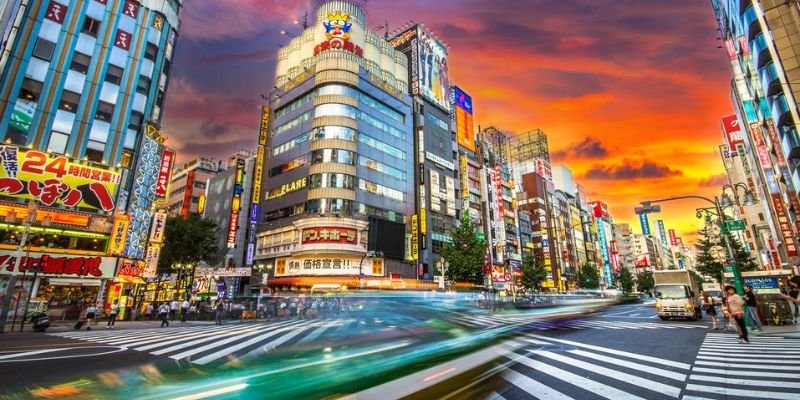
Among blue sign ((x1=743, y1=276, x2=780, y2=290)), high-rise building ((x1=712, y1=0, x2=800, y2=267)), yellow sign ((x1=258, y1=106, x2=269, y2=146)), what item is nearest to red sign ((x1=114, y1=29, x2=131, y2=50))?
yellow sign ((x1=258, y1=106, x2=269, y2=146))

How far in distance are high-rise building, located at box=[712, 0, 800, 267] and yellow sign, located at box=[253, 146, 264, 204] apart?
47.6 meters

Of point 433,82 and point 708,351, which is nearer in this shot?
point 708,351

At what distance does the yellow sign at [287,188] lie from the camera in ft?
131

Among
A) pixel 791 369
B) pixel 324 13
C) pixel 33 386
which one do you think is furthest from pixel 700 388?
pixel 324 13

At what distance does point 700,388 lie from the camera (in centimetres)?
565

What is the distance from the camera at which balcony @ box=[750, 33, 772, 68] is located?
942 inches

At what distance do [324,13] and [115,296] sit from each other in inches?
1549

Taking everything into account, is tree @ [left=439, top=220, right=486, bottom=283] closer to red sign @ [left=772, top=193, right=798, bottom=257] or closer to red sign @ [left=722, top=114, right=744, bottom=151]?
red sign @ [left=772, top=193, right=798, bottom=257]

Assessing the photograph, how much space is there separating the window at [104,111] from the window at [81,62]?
9.41 ft

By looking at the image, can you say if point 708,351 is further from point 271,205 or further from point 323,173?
point 271,205

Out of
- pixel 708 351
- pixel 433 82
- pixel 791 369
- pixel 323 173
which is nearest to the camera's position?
pixel 791 369

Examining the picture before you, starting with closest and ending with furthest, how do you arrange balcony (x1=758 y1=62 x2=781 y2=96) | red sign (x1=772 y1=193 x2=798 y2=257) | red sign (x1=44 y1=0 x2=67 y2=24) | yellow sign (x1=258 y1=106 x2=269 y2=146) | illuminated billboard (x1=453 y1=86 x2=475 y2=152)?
balcony (x1=758 y1=62 x2=781 y2=96) → red sign (x1=44 y1=0 x2=67 y2=24) → red sign (x1=772 y1=193 x2=798 y2=257) → yellow sign (x1=258 y1=106 x2=269 y2=146) → illuminated billboard (x1=453 y1=86 x2=475 y2=152)

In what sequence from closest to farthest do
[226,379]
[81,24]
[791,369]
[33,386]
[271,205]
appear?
[226,379]
[33,386]
[791,369]
[81,24]
[271,205]

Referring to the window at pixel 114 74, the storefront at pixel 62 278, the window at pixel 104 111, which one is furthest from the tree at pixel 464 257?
the window at pixel 114 74
